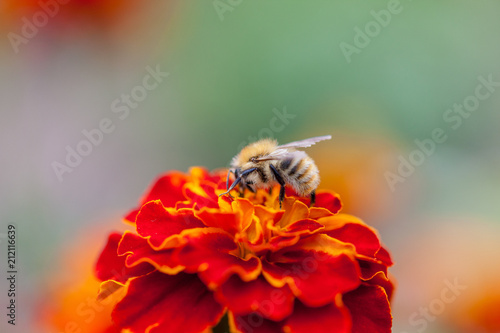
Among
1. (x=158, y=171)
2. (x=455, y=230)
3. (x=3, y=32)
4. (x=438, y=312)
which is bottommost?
(x=438, y=312)

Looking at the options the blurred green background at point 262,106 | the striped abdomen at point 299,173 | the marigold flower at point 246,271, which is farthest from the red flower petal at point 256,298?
the blurred green background at point 262,106

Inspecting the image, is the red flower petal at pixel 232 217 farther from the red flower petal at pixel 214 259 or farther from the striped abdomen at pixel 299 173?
the striped abdomen at pixel 299 173

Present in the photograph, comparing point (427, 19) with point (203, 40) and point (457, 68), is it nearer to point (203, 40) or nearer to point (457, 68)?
point (457, 68)

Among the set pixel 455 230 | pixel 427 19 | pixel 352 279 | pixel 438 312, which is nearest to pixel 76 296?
pixel 352 279

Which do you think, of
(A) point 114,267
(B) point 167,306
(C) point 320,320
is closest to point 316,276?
(C) point 320,320

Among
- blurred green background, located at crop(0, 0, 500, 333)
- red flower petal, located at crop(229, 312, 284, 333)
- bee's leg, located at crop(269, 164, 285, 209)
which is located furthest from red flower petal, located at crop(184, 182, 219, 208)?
blurred green background, located at crop(0, 0, 500, 333)

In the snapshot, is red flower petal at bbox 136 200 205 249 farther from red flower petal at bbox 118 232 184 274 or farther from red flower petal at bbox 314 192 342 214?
red flower petal at bbox 314 192 342 214
